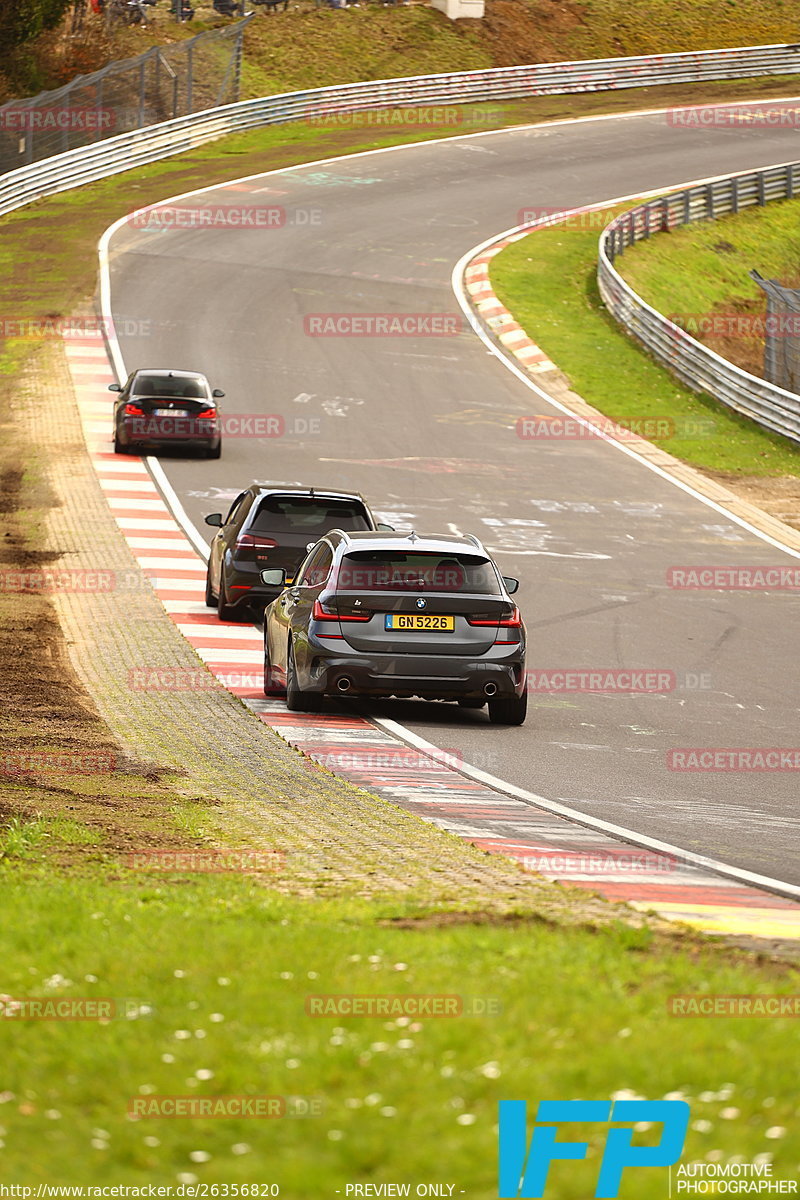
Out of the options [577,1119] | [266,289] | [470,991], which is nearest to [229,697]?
[470,991]

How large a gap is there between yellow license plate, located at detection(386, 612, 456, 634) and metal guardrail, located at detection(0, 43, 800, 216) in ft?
134

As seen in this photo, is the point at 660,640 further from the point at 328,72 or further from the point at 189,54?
the point at 328,72

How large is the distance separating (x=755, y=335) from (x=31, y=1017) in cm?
4291

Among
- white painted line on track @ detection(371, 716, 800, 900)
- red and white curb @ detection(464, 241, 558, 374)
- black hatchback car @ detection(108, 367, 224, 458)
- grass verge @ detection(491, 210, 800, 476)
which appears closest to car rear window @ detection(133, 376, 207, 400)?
black hatchback car @ detection(108, 367, 224, 458)

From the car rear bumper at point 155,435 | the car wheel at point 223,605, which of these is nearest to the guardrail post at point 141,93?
the car rear bumper at point 155,435

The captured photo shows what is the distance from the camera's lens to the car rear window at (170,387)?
3088 centimetres

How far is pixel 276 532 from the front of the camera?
19.2 metres

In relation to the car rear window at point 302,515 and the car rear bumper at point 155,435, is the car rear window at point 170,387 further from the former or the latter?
the car rear window at point 302,515

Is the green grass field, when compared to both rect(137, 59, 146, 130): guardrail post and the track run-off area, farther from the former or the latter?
rect(137, 59, 146, 130): guardrail post

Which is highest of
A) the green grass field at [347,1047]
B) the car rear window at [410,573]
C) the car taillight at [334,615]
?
the green grass field at [347,1047]

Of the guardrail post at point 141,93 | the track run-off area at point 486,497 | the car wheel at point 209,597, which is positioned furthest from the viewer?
the guardrail post at point 141,93

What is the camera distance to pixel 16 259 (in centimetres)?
4603

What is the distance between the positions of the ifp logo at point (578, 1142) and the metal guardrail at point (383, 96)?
166ft

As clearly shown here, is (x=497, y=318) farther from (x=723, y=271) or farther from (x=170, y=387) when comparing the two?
(x=170, y=387)
